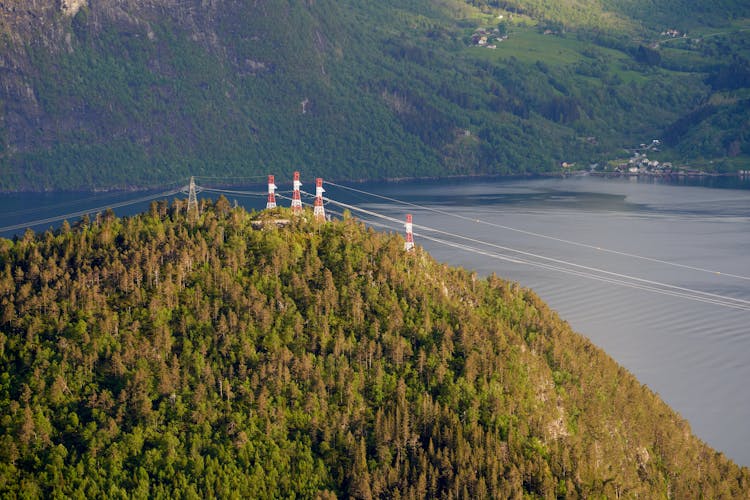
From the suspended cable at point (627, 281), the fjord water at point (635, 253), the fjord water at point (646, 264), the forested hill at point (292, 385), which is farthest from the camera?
the suspended cable at point (627, 281)

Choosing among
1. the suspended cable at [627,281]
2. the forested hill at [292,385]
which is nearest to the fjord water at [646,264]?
the suspended cable at [627,281]

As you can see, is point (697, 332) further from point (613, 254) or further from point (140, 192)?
point (140, 192)

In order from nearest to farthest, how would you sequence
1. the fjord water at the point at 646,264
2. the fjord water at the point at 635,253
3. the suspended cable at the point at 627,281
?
the fjord water at the point at 646,264 → the fjord water at the point at 635,253 → the suspended cable at the point at 627,281

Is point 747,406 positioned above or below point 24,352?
below

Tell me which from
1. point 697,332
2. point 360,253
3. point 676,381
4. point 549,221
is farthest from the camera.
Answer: point 549,221

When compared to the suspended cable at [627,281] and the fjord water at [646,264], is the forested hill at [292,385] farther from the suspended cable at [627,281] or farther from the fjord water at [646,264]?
the suspended cable at [627,281]

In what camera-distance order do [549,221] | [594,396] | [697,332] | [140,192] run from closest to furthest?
[594,396], [697,332], [549,221], [140,192]

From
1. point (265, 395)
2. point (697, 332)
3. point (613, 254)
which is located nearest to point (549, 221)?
point (613, 254)
